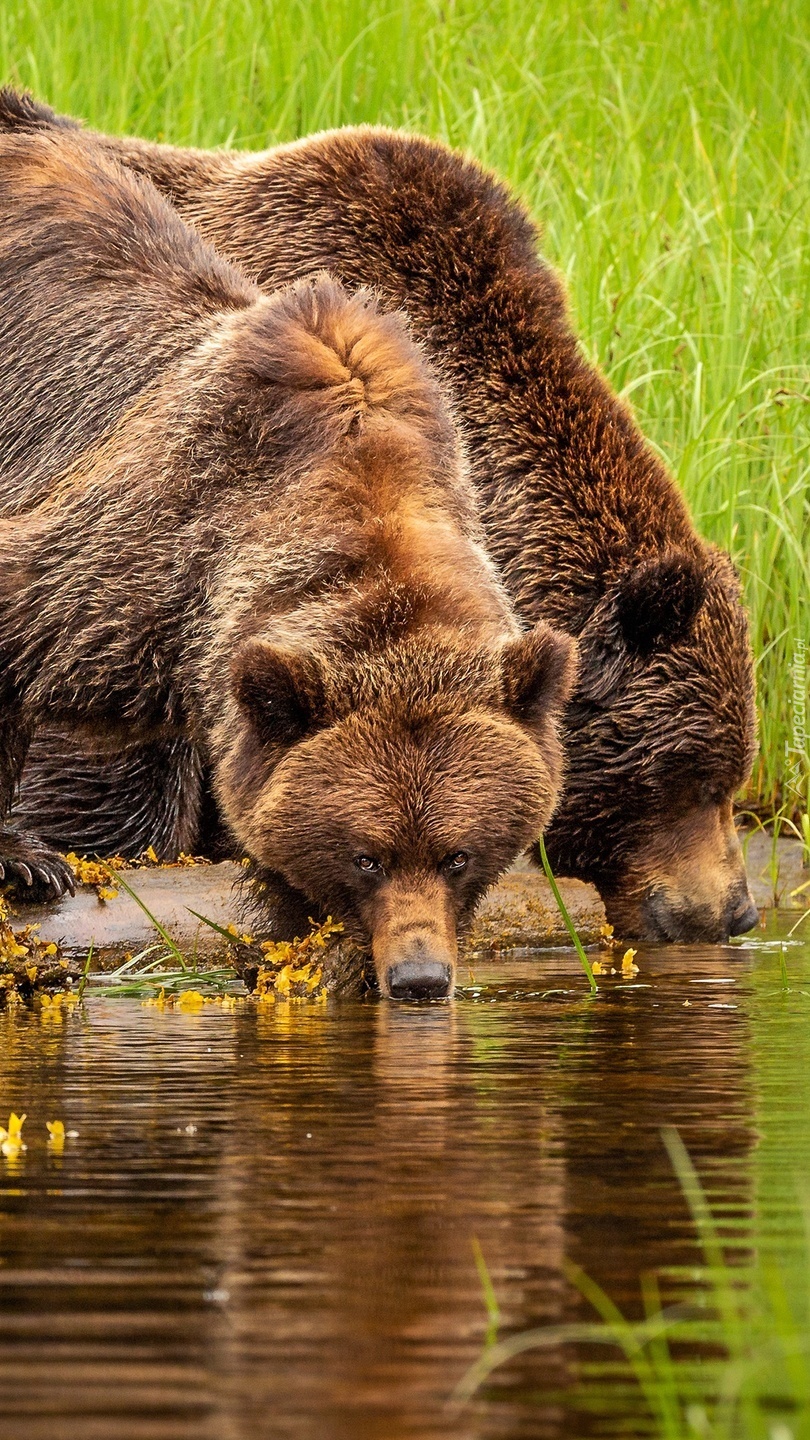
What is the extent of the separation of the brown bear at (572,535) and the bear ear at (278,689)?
6.37ft

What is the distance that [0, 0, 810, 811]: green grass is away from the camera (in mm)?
9516

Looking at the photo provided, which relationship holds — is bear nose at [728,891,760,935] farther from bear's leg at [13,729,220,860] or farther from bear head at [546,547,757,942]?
bear's leg at [13,729,220,860]

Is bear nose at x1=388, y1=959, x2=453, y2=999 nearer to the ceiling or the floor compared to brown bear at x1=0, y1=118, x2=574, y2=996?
nearer to the floor

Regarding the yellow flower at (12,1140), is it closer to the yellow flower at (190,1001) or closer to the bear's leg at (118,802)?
the yellow flower at (190,1001)

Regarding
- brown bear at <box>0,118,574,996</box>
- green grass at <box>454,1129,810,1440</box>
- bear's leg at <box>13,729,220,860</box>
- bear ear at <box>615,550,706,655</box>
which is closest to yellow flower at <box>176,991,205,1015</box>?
brown bear at <box>0,118,574,996</box>

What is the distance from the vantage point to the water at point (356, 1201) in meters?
2.41

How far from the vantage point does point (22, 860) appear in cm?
684

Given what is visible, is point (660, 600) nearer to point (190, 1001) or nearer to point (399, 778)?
point (399, 778)

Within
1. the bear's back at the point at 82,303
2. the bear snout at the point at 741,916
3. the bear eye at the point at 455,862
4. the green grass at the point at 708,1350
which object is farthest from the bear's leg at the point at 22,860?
the green grass at the point at 708,1350

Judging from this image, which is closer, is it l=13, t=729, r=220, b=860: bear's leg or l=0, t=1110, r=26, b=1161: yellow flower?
l=0, t=1110, r=26, b=1161: yellow flower

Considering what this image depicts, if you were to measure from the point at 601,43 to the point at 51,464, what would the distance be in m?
7.00

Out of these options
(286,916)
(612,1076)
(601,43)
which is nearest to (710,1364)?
(612,1076)

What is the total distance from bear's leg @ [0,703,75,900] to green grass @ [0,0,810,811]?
3.46 metres

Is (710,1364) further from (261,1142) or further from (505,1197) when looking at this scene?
(261,1142)
